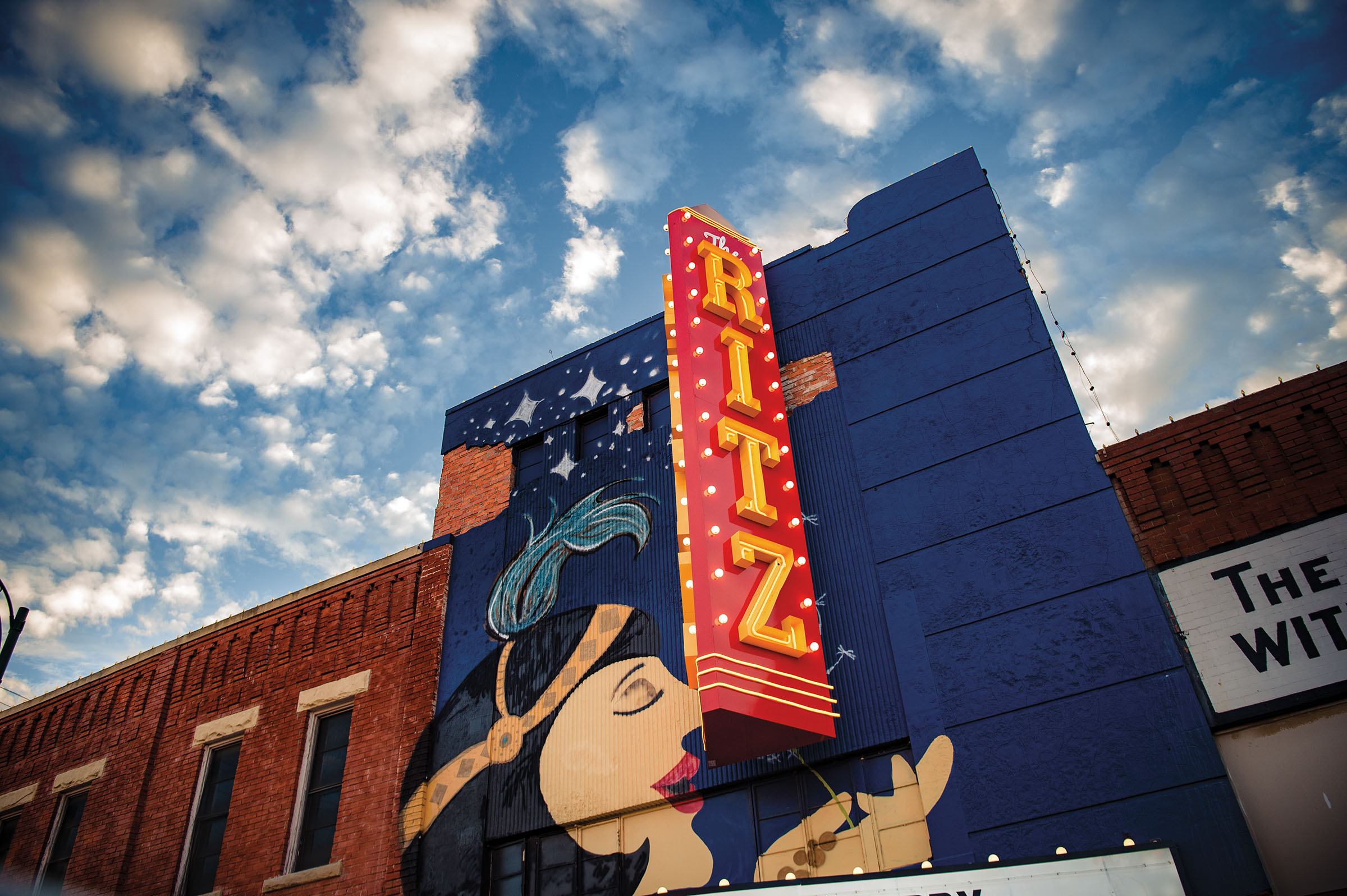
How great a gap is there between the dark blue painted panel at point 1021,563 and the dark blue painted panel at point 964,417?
1082 millimetres

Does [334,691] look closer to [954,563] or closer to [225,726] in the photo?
[225,726]

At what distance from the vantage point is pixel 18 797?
1592 centimetres

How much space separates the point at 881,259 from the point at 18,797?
17563 mm

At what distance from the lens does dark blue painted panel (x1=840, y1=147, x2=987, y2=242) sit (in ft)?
39.3

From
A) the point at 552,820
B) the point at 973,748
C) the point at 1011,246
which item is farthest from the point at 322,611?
the point at 1011,246

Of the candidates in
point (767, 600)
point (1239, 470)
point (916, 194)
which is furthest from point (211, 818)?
point (1239, 470)

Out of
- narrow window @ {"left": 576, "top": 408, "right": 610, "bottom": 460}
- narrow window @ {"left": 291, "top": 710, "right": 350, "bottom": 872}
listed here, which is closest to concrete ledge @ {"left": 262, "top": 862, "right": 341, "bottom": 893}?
narrow window @ {"left": 291, "top": 710, "right": 350, "bottom": 872}

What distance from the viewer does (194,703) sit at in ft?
48.1

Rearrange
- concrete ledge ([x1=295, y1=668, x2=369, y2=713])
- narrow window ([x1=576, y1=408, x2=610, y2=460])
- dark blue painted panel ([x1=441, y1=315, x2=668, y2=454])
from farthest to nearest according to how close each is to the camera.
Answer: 1. dark blue painted panel ([x1=441, y1=315, x2=668, y2=454])
2. narrow window ([x1=576, y1=408, x2=610, y2=460])
3. concrete ledge ([x1=295, y1=668, x2=369, y2=713])

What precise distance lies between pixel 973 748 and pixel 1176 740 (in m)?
1.72

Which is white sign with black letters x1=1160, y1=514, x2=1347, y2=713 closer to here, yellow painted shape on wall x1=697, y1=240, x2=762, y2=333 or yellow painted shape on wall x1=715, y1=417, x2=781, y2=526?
yellow painted shape on wall x1=715, y1=417, x2=781, y2=526

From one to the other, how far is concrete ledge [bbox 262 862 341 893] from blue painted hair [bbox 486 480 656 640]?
3.57 meters

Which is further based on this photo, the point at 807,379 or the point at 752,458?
the point at 807,379

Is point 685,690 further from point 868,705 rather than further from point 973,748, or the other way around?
point 973,748
